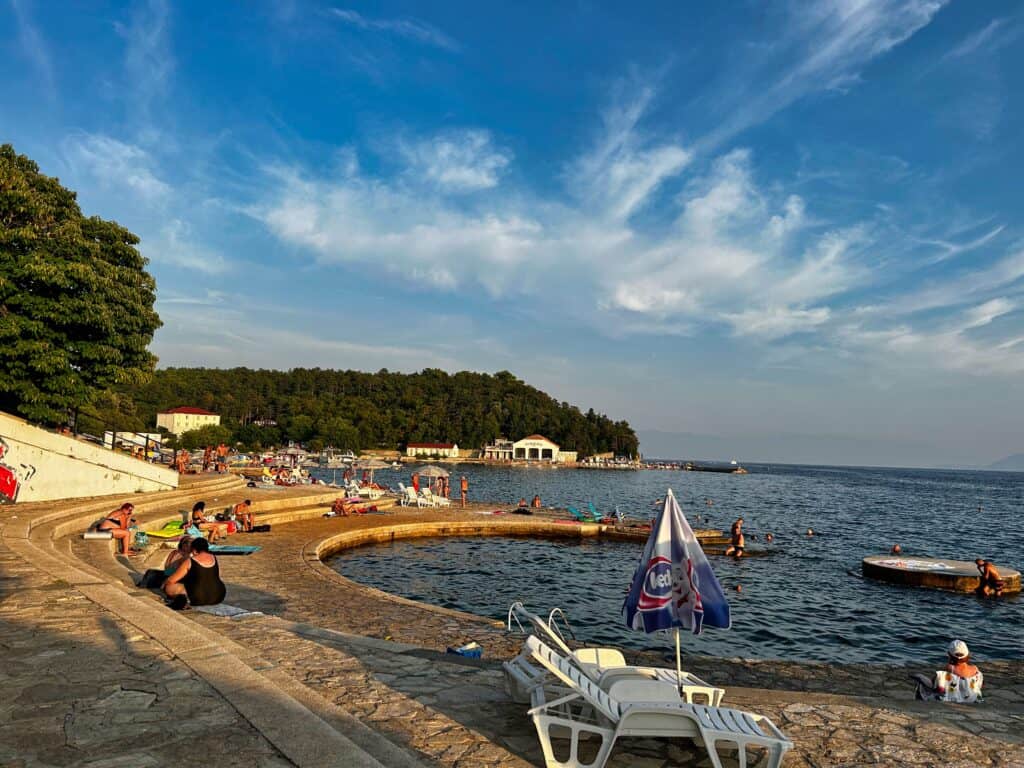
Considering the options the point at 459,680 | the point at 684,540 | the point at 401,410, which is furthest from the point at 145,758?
the point at 401,410

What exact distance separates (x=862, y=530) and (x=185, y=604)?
148 feet

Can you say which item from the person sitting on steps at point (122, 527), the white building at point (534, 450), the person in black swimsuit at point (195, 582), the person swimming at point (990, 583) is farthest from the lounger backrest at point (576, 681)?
the white building at point (534, 450)

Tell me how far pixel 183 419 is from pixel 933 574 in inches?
5254

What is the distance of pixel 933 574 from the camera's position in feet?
69.8

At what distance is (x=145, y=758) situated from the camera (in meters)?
4.09

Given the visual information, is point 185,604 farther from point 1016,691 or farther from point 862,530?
point 862,530

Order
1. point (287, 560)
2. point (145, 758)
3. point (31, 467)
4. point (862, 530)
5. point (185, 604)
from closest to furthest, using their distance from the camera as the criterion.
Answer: point (145, 758) → point (185, 604) → point (287, 560) → point (31, 467) → point (862, 530)

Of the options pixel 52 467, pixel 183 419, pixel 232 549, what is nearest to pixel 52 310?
pixel 52 467

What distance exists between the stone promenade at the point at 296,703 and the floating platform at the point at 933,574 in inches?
528

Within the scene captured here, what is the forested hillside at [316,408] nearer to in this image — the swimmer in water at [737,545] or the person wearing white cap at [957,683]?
the swimmer in water at [737,545]

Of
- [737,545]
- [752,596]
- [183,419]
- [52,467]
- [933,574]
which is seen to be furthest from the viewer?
[183,419]

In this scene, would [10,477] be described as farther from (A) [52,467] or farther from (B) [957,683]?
(B) [957,683]

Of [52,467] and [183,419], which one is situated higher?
[183,419]

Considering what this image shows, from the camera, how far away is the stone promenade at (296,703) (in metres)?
4.40
